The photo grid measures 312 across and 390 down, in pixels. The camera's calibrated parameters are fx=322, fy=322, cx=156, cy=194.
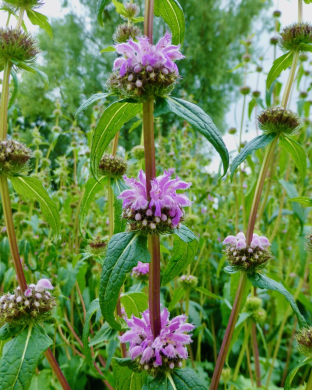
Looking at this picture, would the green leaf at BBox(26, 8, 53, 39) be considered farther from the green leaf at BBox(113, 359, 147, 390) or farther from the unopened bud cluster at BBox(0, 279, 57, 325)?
the green leaf at BBox(113, 359, 147, 390)

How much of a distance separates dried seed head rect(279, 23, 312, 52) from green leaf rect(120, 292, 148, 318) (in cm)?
107

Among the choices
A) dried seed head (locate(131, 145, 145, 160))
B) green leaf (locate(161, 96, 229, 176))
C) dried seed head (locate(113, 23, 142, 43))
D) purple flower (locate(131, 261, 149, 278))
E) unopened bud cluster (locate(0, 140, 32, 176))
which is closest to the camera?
green leaf (locate(161, 96, 229, 176))

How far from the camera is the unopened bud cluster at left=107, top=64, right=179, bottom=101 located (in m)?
0.78

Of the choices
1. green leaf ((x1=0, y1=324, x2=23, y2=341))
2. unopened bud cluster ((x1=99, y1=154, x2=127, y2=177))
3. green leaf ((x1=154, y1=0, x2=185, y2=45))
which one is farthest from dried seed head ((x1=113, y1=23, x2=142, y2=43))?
green leaf ((x1=0, y1=324, x2=23, y2=341))

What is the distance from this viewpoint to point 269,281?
3.31 feet

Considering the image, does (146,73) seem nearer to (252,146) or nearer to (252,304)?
(252,146)

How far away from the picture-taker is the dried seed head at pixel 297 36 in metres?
1.16

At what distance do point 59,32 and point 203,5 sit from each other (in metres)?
5.83

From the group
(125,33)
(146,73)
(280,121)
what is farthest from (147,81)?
(125,33)

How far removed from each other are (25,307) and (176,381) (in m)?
0.49

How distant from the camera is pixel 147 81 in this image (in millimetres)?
780

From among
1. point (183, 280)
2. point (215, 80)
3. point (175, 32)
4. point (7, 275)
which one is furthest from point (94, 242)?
point (215, 80)

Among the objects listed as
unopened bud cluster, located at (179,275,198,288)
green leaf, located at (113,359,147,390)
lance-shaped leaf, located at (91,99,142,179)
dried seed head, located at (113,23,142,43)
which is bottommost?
green leaf, located at (113,359,147,390)

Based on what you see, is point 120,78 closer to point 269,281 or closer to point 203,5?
point 269,281
